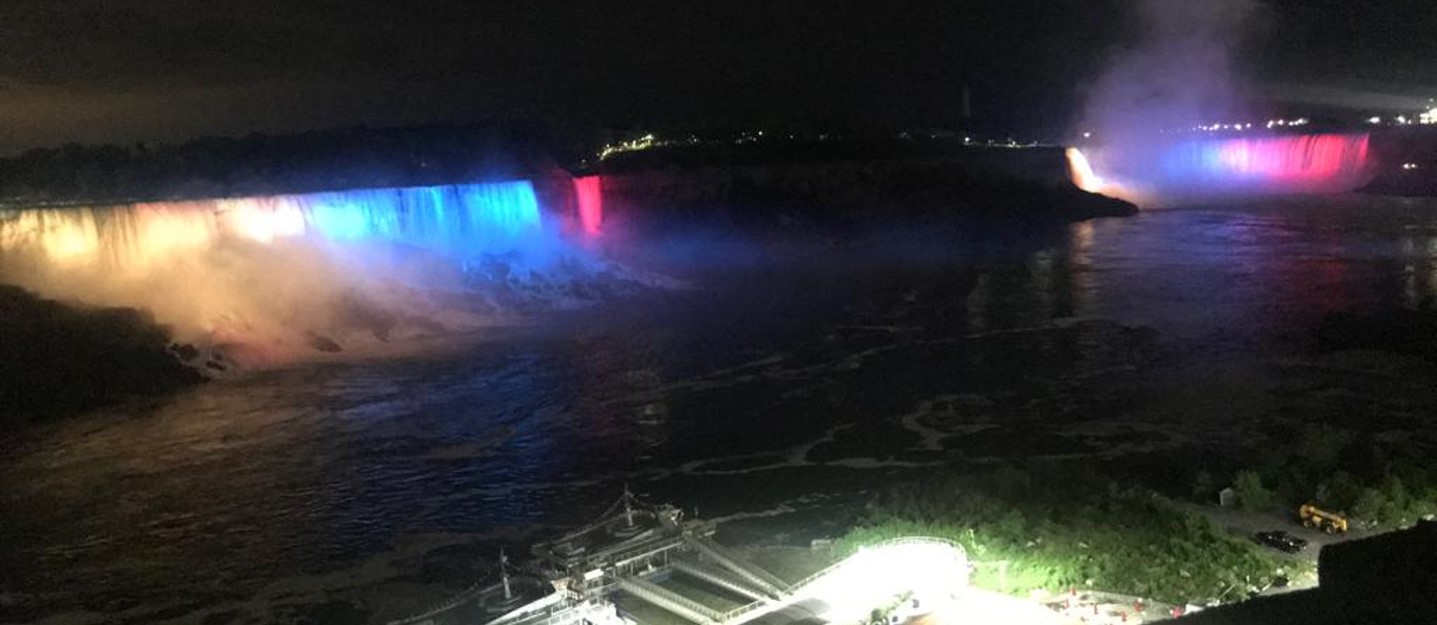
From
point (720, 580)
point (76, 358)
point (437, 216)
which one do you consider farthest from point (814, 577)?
point (437, 216)

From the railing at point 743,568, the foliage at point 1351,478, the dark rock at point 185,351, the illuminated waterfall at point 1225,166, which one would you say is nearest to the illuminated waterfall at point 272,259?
the dark rock at point 185,351

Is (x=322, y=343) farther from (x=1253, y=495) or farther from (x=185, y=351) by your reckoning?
(x=1253, y=495)

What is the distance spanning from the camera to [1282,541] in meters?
9.13

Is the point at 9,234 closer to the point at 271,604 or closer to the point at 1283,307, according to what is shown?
the point at 271,604

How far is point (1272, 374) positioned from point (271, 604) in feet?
50.4

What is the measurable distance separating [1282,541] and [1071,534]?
1.63 m

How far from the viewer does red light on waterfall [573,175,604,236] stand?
45625 mm

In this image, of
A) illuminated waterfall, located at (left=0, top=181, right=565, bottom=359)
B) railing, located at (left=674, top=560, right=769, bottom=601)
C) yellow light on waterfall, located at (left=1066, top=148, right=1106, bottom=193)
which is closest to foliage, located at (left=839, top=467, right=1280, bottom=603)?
railing, located at (left=674, top=560, right=769, bottom=601)

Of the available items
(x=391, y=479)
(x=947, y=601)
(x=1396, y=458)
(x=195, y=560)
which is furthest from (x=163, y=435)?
(x=1396, y=458)

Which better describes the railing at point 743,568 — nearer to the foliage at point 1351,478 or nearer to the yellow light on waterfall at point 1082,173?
the foliage at point 1351,478

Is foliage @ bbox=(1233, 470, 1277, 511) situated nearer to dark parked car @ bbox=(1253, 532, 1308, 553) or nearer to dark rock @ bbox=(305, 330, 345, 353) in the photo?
dark parked car @ bbox=(1253, 532, 1308, 553)

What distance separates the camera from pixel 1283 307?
25.4 meters

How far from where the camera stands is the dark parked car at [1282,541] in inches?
355

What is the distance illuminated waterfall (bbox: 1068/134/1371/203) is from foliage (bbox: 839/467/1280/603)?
60874 mm
